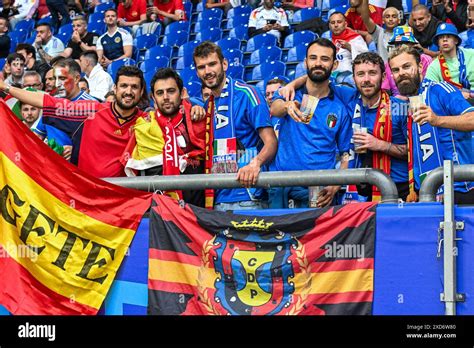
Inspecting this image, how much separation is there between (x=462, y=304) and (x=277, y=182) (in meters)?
1.47

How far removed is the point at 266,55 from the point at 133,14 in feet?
12.0

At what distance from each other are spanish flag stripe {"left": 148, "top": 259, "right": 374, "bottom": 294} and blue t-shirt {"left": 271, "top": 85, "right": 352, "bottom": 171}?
1.00m

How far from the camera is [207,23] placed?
16172mm

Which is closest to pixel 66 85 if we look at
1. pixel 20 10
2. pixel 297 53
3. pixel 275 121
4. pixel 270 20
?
pixel 275 121

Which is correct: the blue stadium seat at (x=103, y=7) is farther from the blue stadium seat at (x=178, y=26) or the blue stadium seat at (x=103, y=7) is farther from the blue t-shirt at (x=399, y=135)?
the blue t-shirt at (x=399, y=135)

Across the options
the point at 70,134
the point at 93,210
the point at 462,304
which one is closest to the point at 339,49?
the point at 70,134

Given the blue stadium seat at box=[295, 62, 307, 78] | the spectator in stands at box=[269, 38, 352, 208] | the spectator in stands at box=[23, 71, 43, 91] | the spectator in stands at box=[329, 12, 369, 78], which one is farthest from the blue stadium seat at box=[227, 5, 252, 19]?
the spectator in stands at box=[269, 38, 352, 208]

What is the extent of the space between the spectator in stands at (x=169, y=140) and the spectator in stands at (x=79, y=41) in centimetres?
852

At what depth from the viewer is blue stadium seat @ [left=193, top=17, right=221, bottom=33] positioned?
1608cm

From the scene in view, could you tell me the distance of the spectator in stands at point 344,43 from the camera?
476 inches

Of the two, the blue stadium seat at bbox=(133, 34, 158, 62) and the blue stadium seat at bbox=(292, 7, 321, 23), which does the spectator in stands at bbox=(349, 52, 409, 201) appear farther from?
the blue stadium seat at bbox=(133, 34, 158, 62)

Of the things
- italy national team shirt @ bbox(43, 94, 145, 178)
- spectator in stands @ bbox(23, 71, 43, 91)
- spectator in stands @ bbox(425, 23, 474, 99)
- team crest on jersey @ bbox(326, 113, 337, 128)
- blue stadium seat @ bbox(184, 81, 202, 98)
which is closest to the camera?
team crest on jersey @ bbox(326, 113, 337, 128)

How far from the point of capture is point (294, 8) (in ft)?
49.6
